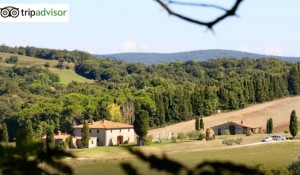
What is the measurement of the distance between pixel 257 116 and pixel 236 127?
944cm

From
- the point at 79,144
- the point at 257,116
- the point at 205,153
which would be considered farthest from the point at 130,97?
the point at 205,153

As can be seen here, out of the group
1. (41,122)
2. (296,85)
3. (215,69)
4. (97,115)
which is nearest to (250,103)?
(296,85)

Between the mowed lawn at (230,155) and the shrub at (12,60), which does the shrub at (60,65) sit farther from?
the mowed lawn at (230,155)

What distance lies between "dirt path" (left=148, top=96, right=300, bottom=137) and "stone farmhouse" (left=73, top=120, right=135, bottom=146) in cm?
453

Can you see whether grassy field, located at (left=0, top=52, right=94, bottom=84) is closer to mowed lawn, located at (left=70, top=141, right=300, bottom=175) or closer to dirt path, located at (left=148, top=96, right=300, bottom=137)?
dirt path, located at (left=148, top=96, right=300, bottom=137)

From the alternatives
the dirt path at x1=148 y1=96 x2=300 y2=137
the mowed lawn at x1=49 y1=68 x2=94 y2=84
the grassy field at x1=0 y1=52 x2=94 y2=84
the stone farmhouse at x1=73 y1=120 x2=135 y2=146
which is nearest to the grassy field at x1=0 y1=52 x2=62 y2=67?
the grassy field at x1=0 y1=52 x2=94 y2=84

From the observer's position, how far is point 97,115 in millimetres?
71625

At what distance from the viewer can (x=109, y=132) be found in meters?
63.2

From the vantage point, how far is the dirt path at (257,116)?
72000mm

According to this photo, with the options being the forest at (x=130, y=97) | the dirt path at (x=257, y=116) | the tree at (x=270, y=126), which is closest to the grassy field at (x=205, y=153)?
the forest at (x=130, y=97)

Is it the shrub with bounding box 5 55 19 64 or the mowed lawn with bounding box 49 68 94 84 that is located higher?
the shrub with bounding box 5 55 19 64

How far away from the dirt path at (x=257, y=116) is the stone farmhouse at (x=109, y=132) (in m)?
4.53

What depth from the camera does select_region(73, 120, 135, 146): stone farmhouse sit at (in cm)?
6312

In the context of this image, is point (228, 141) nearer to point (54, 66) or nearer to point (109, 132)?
point (109, 132)
